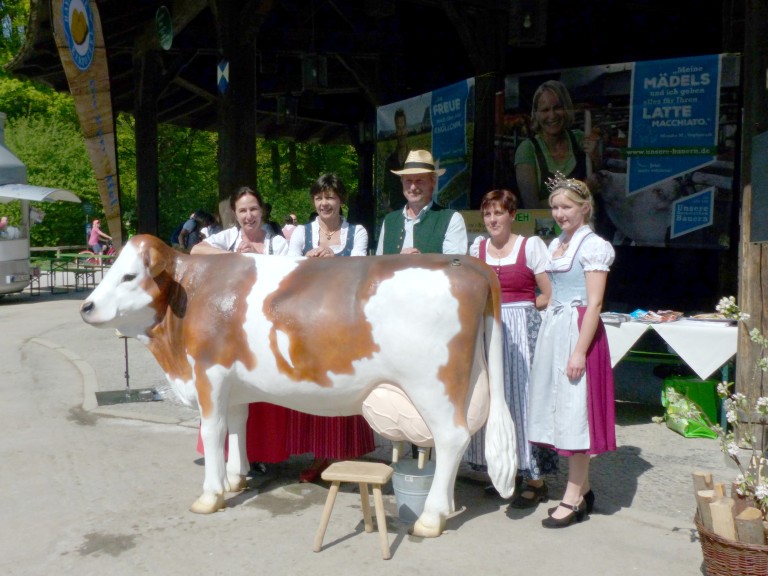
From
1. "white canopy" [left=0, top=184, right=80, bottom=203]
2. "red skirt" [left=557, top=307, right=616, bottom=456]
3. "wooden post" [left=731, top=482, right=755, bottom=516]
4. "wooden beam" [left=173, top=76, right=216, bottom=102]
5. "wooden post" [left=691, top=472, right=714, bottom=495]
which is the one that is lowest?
"wooden post" [left=731, top=482, right=755, bottom=516]

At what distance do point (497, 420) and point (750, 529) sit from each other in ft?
3.82

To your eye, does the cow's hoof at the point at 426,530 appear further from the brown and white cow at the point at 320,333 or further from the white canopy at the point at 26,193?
the white canopy at the point at 26,193

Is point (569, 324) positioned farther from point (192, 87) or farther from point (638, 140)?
point (192, 87)

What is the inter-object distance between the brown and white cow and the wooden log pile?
2.85ft

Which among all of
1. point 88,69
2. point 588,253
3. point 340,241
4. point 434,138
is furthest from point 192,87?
point 588,253

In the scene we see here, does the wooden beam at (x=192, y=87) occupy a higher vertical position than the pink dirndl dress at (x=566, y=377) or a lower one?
higher

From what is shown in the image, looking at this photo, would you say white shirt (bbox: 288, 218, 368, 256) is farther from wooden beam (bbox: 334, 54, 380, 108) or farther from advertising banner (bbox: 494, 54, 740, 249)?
wooden beam (bbox: 334, 54, 380, 108)

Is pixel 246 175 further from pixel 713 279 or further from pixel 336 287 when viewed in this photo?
pixel 713 279

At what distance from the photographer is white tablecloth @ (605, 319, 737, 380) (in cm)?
553

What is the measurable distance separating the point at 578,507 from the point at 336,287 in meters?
1.62

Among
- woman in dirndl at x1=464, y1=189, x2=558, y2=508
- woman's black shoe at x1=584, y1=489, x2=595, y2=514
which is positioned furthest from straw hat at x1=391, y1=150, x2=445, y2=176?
woman's black shoe at x1=584, y1=489, x2=595, y2=514

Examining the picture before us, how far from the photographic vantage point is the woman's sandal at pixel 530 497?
13.8 feet

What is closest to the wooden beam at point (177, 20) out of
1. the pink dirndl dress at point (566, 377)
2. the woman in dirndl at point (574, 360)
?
the woman in dirndl at point (574, 360)

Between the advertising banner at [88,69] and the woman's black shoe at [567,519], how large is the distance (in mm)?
4478
